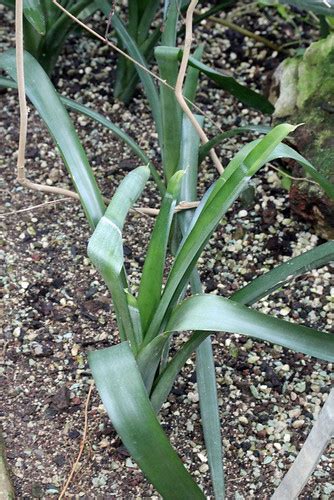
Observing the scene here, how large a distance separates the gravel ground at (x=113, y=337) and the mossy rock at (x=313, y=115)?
0.31 ft

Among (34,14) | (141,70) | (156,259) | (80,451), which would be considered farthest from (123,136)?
(80,451)

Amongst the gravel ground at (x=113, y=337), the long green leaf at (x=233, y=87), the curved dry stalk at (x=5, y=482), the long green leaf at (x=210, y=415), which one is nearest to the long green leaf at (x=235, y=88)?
the long green leaf at (x=233, y=87)

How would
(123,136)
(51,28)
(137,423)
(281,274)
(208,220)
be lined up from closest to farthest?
(137,423) < (208,220) < (281,274) < (123,136) < (51,28)

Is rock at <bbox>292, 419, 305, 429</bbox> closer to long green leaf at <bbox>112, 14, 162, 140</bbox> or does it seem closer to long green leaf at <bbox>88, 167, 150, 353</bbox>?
long green leaf at <bbox>88, 167, 150, 353</bbox>

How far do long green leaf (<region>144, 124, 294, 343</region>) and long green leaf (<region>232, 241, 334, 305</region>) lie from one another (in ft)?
0.35

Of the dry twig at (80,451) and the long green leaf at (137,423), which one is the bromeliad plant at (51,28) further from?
the long green leaf at (137,423)

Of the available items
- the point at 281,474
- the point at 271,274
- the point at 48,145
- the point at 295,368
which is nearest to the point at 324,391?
the point at 295,368

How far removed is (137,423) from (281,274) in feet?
1.25

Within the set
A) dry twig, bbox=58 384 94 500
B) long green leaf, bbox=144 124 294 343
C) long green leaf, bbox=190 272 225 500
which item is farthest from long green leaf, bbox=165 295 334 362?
dry twig, bbox=58 384 94 500

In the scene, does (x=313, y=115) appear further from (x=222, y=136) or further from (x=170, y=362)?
(x=170, y=362)

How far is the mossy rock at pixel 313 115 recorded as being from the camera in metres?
1.77

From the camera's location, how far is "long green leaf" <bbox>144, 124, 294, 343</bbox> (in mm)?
1140

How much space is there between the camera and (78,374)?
5.13 ft

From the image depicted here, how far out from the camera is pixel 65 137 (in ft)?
4.58
